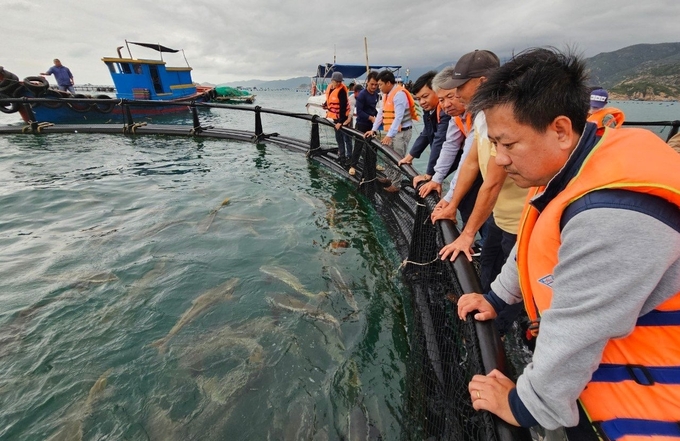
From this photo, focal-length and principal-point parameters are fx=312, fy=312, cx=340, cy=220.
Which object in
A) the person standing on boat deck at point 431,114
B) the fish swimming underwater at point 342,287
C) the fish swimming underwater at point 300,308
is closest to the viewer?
the fish swimming underwater at point 300,308

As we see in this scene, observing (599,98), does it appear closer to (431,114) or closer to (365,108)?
(431,114)

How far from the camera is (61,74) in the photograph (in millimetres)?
18516

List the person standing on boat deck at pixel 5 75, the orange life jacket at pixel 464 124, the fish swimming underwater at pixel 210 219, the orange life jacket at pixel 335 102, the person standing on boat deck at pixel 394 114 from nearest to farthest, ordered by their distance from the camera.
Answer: the orange life jacket at pixel 464 124
the fish swimming underwater at pixel 210 219
the person standing on boat deck at pixel 394 114
the orange life jacket at pixel 335 102
the person standing on boat deck at pixel 5 75

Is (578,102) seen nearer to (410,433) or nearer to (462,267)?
(462,267)

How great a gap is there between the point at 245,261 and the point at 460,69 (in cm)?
374

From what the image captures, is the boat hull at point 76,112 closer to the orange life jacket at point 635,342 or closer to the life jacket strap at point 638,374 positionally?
the orange life jacket at point 635,342

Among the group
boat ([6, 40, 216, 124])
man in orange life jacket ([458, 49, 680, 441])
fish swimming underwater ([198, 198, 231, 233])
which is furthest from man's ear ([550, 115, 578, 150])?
boat ([6, 40, 216, 124])

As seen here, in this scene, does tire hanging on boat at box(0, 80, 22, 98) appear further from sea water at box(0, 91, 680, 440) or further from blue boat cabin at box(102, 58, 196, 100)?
sea water at box(0, 91, 680, 440)

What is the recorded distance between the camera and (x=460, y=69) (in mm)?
2721

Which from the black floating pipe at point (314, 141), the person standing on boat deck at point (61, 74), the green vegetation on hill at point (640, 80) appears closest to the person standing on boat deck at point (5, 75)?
the person standing on boat deck at point (61, 74)

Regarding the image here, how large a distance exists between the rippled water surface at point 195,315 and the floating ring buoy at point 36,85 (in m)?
11.8

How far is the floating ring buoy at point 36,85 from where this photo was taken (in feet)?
48.6

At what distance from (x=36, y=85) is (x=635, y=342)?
71.8 ft

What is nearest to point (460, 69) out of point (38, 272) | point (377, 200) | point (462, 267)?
point (462, 267)
